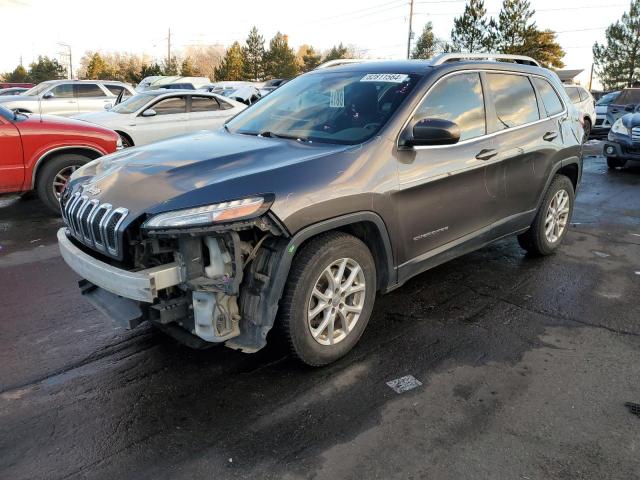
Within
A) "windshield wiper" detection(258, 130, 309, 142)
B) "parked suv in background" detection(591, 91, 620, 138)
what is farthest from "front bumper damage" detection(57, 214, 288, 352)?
"parked suv in background" detection(591, 91, 620, 138)

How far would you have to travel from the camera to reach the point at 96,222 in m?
2.97

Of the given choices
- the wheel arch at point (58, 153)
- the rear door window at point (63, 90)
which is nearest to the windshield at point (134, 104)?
the wheel arch at point (58, 153)

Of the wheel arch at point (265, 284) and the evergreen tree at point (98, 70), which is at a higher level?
the evergreen tree at point (98, 70)

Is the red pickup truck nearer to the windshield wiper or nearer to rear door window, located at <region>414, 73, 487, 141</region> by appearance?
the windshield wiper

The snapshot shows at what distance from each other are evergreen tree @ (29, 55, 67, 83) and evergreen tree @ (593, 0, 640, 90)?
63.6m

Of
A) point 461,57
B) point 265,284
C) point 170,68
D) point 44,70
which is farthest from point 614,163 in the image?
point 44,70

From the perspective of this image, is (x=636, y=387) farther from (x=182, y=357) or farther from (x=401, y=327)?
(x=182, y=357)

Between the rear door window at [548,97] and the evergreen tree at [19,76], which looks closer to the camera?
the rear door window at [548,97]

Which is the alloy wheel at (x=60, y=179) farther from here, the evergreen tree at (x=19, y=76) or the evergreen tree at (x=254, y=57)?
the evergreen tree at (x=19, y=76)

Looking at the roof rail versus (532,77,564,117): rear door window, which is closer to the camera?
the roof rail

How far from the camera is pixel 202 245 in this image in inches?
111

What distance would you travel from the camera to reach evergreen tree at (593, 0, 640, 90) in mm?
49688

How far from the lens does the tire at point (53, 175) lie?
7293mm

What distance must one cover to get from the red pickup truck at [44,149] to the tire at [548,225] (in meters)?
5.73
